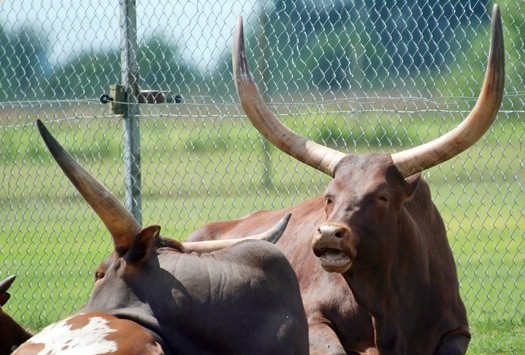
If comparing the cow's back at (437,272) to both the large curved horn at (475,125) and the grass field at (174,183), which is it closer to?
the large curved horn at (475,125)

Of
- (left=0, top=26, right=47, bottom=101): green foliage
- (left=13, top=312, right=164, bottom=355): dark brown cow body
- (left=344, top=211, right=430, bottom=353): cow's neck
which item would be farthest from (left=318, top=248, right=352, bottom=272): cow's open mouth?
(left=0, top=26, right=47, bottom=101): green foliage

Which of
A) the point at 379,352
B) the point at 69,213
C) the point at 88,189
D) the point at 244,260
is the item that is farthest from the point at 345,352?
the point at 69,213

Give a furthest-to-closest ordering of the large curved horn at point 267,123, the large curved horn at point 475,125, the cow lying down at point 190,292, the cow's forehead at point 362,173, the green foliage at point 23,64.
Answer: the green foliage at point 23,64, the large curved horn at point 267,123, the cow's forehead at point 362,173, the large curved horn at point 475,125, the cow lying down at point 190,292

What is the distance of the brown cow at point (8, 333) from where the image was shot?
5.41 metres

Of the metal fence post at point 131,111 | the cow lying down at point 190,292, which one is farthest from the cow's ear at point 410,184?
the metal fence post at point 131,111

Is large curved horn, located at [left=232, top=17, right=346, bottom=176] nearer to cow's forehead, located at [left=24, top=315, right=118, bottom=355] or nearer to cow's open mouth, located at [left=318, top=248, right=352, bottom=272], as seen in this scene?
cow's open mouth, located at [left=318, top=248, right=352, bottom=272]

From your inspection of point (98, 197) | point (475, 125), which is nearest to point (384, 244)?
point (475, 125)

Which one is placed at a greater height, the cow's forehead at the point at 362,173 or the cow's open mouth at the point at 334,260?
the cow's forehead at the point at 362,173

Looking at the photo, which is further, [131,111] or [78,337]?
[131,111]

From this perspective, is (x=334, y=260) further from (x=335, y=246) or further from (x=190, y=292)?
(x=190, y=292)

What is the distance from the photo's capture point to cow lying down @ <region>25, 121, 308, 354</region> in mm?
4512

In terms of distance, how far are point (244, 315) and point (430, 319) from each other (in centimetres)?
193

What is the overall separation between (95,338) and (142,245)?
1.46ft

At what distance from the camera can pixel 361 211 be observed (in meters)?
5.64
